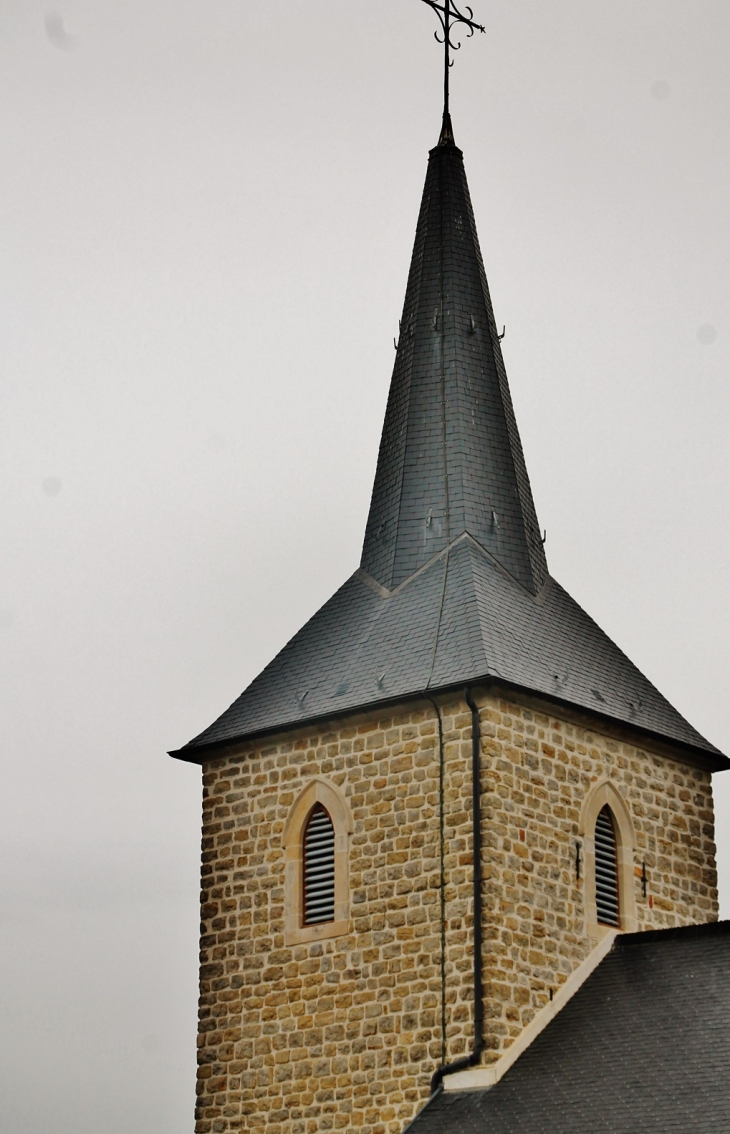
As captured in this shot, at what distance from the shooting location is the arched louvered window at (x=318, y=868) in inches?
Answer: 869

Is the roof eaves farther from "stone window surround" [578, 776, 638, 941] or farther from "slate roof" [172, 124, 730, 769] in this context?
"stone window surround" [578, 776, 638, 941]

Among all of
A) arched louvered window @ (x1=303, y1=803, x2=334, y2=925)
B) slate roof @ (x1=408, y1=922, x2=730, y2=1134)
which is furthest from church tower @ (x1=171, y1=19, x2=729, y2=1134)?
slate roof @ (x1=408, y1=922, x2=730, y2=1134)

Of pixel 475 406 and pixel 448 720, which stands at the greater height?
pixel 475 406

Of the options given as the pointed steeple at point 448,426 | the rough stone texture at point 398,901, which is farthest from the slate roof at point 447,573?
the rough stone texture at point 398,901

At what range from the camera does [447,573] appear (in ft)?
77.3

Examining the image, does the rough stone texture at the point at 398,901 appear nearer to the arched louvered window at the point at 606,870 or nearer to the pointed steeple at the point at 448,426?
the arched louvered window at the point at 606,870

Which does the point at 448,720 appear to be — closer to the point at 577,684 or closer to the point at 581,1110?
the point at 577,684

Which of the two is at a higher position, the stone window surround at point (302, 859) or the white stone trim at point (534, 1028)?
the stone window surround at point (302, 859)

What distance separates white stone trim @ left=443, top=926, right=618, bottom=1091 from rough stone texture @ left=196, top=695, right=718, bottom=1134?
0.37ft

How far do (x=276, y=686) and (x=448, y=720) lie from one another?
2967 mm

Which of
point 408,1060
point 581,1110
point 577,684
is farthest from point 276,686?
point 581,1110

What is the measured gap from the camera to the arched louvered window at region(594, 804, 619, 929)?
72.6ft

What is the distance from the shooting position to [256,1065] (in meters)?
22.1

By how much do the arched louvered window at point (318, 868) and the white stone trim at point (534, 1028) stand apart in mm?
2478
